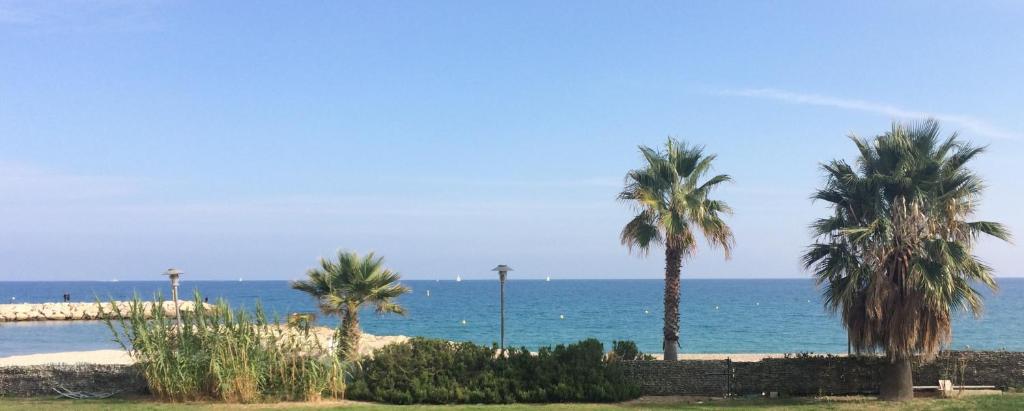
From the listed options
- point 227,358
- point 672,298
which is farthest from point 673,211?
point 227,358

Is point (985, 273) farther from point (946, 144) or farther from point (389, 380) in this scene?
point (389, 380)

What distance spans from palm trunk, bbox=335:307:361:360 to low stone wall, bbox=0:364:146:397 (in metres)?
4.61

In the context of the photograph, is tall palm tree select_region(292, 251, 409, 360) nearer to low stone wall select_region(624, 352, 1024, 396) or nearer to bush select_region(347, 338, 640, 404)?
bush select_region(347, 338, 640, 404)

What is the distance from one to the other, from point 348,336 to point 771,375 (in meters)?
10.9

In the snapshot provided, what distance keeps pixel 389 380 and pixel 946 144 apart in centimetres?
1371

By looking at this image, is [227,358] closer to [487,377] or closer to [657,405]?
[487,377]

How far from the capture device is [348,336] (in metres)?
22.5

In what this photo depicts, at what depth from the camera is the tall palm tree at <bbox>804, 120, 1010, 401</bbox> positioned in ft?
59.0

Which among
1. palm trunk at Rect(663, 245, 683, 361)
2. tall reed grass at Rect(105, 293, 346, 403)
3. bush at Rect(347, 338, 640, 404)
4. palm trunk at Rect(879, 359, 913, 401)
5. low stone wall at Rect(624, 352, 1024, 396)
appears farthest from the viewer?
palm trunk at Rect(663, 245, 683, 361)

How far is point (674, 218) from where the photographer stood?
22.4 metres

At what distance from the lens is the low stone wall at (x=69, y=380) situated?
19.9 m

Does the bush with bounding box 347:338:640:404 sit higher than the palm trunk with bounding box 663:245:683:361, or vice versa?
the palm trunk with bounding box 663:245:683:361

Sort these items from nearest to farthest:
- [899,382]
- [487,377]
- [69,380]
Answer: [899,382] → [487,377] → [69,380]

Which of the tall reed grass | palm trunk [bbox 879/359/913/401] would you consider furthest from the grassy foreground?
the tall reed grass
